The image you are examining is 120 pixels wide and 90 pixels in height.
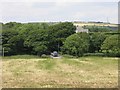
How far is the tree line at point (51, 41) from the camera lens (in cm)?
2309

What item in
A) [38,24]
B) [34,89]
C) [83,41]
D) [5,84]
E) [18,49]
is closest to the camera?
[34,89]

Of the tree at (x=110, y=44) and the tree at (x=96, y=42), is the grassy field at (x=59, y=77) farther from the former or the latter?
the tree at (x=96, y=42)

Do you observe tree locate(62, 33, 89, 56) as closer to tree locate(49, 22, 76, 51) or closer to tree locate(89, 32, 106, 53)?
tree locate(89, 32, 106, 53)

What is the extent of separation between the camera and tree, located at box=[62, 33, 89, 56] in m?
23.4

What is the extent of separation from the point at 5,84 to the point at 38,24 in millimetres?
25714

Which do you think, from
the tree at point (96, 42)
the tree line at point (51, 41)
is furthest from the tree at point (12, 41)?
the tree at point (96, 42)

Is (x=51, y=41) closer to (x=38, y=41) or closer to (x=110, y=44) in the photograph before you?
(x=38, y=41)

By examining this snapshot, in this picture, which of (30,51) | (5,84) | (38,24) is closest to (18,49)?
(30,51)

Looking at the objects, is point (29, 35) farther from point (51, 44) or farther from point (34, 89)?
point (34, 89)

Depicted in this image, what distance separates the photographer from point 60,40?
89.8 ft

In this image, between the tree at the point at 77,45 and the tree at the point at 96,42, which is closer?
the tree at the point at 77,45

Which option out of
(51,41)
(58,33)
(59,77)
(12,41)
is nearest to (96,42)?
(51,41)

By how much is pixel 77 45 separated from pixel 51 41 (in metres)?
2.48

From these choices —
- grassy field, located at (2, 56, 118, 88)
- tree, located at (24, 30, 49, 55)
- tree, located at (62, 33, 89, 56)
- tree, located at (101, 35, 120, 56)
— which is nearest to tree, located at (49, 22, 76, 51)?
tree, located at (24, 30, 49, 55)
